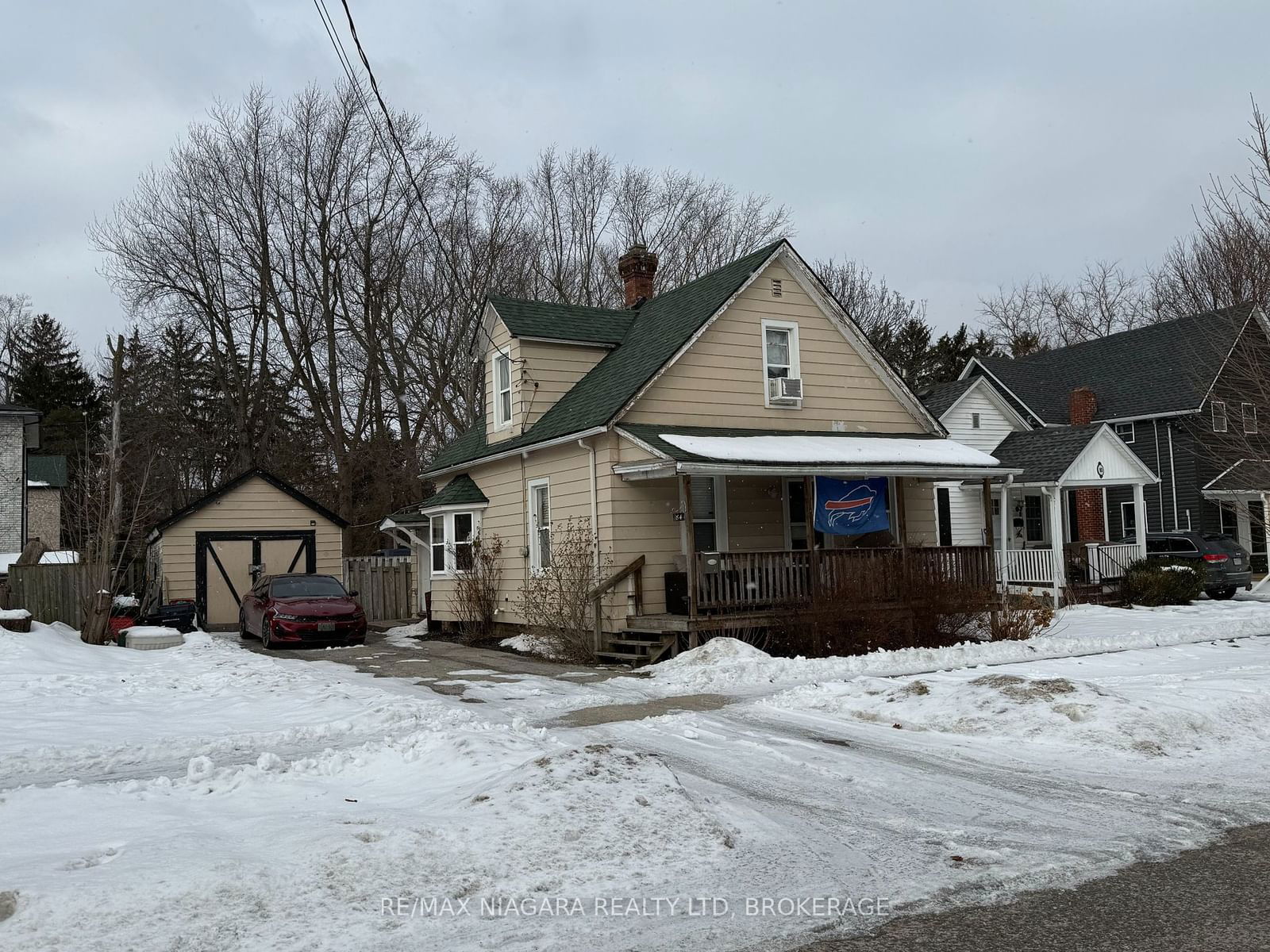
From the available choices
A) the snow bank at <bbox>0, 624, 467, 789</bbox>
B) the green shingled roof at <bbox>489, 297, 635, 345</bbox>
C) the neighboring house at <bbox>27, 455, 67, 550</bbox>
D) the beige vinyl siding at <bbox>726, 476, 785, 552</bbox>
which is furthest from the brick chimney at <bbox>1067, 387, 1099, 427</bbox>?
the neighboring house at <bbox>27, 455, 67, 550</bbox>

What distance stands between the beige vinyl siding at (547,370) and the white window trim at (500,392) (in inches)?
Answer: 21.7

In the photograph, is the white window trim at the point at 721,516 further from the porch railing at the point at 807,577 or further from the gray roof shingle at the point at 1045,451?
the gray roof shingle at the point at 1045,451

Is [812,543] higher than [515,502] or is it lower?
lower

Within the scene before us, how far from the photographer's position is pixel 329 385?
35.7 m

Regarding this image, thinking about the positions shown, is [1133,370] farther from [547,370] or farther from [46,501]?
[46,501]

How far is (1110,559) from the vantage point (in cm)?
2562

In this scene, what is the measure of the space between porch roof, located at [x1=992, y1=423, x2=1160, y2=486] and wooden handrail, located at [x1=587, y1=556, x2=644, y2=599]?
40.2 feet

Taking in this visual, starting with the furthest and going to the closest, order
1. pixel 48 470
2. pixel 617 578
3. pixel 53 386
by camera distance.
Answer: pixel 53 386 < pixel 48 470 < pixel 617 578

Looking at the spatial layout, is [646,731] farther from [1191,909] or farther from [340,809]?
[1191,909]

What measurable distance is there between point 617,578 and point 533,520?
3.74 m

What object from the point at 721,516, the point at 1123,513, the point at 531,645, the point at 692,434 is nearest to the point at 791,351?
the point at 692,434

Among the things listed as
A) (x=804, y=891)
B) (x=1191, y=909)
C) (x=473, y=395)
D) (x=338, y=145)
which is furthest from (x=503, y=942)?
(x=338, y=145)

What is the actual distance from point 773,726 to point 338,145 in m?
31.1

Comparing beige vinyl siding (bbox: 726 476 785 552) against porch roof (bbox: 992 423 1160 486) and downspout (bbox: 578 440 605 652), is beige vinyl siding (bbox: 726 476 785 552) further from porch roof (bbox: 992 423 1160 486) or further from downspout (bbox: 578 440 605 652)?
porch roof (bbox: 992 423 1160 486)
